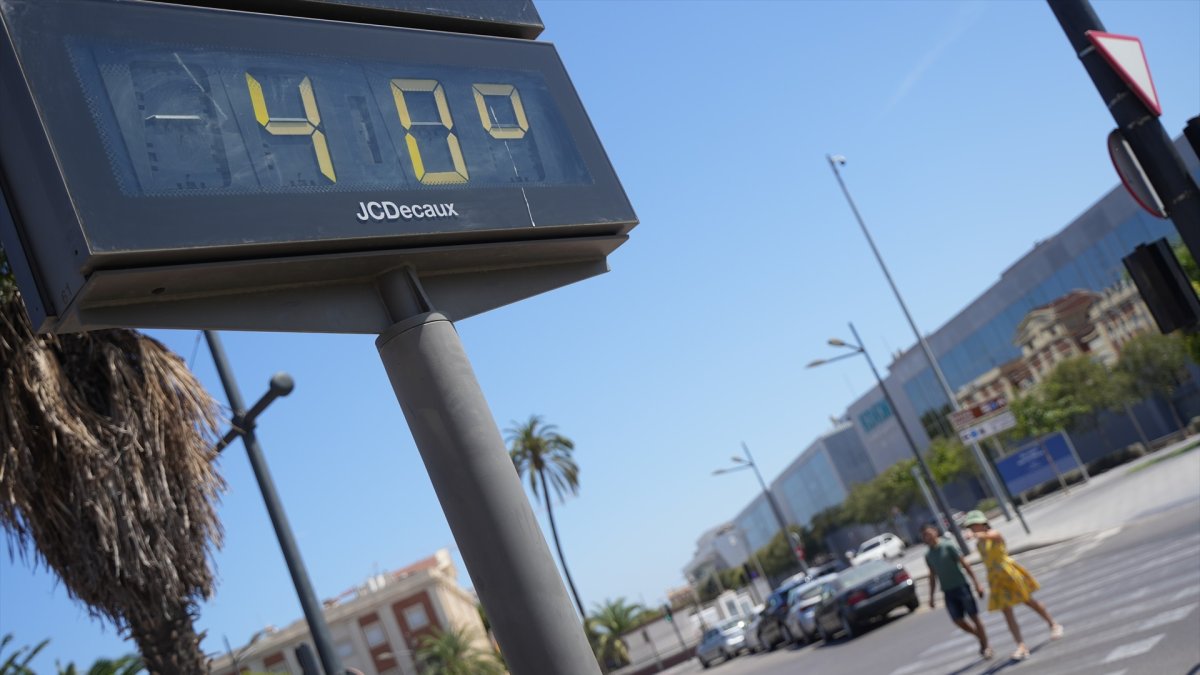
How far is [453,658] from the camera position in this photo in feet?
209

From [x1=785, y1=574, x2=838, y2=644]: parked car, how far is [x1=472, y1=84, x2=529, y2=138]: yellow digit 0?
22.8 metres

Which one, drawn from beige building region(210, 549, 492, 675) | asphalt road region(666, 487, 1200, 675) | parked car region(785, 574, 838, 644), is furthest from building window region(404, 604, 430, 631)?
asphalt road region(666, 487, 1200, 675)

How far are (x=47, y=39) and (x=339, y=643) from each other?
75.5 m

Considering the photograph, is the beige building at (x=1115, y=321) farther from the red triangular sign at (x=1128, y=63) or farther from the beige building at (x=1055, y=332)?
the red triangular sign at (x=1128, y=63)

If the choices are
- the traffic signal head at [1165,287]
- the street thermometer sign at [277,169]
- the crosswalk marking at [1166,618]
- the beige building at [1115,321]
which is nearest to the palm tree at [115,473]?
the street thermometer sign at [277,169]

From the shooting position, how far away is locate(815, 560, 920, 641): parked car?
22.6 metres

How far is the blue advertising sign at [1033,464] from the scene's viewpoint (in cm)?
4403

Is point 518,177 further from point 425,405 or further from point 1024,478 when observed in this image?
point 1024,478

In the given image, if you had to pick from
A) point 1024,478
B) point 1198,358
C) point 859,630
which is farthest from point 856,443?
point 859,630

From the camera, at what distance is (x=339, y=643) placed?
73875mm

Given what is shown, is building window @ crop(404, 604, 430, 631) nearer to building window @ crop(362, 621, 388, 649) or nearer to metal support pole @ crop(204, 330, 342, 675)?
building window @ crop(362, 621, 388, 649)

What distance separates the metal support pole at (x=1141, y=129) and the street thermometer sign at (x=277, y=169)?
392 cm

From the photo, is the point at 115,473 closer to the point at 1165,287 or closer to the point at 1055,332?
the point at 1165,287

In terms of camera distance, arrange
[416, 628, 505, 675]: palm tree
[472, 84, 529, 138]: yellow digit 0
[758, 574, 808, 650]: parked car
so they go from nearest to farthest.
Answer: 1. [472, 84, 529, 138]: yellow digit 0
2. [758, 574, 808, 650]: parked car
3. [416, 628, 505, 675]: palm tree
